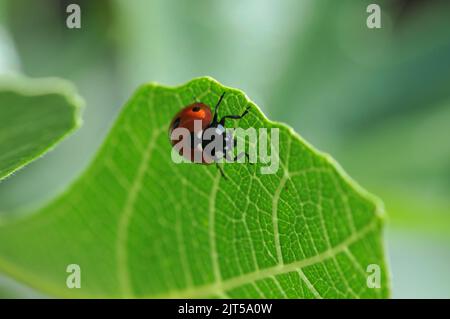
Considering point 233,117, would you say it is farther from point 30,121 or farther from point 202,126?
point 30,121

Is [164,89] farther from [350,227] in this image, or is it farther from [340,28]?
[340,28]

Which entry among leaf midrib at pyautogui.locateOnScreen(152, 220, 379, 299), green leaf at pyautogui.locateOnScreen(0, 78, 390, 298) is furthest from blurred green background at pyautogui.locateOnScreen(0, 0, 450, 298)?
leaf midrib at pyautogui.locateOnScreen(152, 220, 379, 299)

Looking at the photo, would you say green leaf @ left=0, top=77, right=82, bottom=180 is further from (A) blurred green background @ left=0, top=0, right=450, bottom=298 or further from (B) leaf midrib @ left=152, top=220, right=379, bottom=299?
(A) blurred green background @ left=0, top=0, right=450, bottom=298

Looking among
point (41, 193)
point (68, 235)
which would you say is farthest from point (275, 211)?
point (41, 193)

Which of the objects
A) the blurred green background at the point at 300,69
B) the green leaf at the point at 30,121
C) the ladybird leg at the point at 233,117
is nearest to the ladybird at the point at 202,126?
the ladybird leg at the point at 233,117
